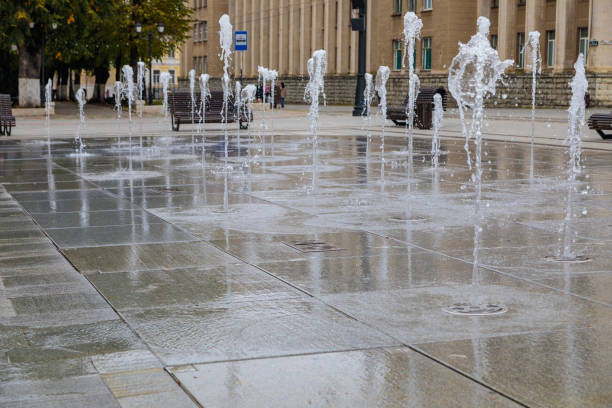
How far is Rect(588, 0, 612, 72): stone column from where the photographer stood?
43.6 meters

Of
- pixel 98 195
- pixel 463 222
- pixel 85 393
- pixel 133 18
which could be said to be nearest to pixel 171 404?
pixel 85 393

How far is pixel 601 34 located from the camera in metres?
43.7

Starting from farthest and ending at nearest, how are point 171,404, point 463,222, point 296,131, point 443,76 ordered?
1. point 443,76
2. point 296,131
3. point 463,222
4. point 171,404

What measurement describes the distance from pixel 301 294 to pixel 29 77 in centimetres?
3426

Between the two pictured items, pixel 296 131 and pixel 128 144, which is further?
pixel 296 131

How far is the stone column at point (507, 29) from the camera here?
49719mm

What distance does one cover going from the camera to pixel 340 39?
66.6m

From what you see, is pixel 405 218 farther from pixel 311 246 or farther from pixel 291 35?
pixel 291 35

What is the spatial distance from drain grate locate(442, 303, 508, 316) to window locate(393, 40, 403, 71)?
54.8 meters

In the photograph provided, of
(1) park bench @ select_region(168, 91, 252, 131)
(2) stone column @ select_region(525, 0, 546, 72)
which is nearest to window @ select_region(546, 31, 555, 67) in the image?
(2) stone column @ select_region(525, 0, 546, 72)

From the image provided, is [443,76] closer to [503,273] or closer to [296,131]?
[296,131]

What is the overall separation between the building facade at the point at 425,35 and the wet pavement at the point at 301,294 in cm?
3515

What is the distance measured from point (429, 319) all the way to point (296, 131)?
20.4m

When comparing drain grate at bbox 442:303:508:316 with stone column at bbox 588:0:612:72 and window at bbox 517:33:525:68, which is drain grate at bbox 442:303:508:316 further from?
window at bbox 517:33:525:68
